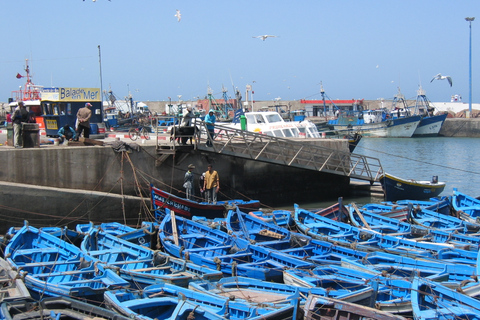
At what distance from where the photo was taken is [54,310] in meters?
8.79

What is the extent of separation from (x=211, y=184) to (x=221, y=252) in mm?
5385

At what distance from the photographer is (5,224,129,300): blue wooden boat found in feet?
33.3

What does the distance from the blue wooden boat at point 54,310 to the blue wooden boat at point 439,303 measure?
5068 millimetres

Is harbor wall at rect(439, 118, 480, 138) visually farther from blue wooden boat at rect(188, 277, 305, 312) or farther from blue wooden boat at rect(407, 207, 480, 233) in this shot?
blue wooden boat at rect(188, 277, 305, 312)

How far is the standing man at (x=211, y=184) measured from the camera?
62.0 feet

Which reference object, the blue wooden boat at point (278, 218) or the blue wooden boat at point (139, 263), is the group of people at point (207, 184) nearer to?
the blue wooden boat at point (278, 218)

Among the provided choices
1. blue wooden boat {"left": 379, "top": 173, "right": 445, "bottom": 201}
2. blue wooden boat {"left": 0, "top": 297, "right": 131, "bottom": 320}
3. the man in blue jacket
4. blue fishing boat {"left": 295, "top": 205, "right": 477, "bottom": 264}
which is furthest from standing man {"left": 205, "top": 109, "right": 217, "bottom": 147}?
blue wooden boat {"left": 0, "top": 297, "right": 131, "bottom": 320}

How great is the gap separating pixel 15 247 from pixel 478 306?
36.1 feet

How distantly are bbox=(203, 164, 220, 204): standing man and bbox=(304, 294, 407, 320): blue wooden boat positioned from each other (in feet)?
33.5

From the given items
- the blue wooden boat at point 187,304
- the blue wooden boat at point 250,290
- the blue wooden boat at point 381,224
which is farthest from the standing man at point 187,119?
the blue wooden boat at point 187,304

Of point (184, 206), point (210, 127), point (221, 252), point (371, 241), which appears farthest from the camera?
point (210, 127)

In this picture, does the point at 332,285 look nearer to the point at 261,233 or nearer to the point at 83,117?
the point at 261,233

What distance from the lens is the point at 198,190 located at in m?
20.9

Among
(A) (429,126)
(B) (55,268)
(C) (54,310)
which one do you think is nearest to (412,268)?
(C) (54,310)
